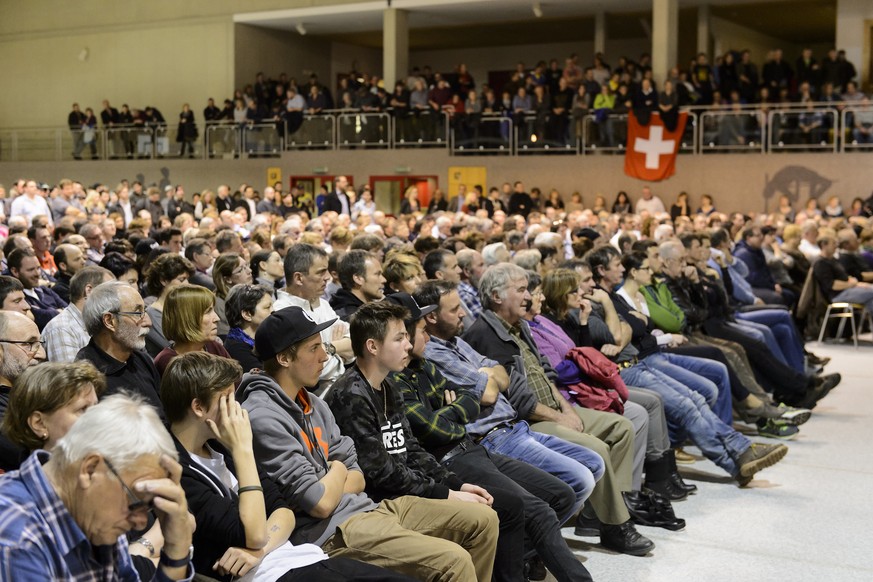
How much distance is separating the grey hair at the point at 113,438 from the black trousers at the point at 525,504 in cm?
219

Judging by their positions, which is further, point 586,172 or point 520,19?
point 520,19

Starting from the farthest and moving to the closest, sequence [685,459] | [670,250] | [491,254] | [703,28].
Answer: [703,28] < [491,254] < [670,250] < [685,459]

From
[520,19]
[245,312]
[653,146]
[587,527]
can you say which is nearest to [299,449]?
[245,312]

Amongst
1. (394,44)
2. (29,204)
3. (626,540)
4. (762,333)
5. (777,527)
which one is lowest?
(777,527)

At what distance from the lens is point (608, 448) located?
18.0 ft

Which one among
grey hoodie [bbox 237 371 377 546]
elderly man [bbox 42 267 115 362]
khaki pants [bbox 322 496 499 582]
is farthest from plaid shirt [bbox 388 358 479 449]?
elderly man [bbox 42 267 115 362]

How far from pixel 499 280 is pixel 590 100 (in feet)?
50.0

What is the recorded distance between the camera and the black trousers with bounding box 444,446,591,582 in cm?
427

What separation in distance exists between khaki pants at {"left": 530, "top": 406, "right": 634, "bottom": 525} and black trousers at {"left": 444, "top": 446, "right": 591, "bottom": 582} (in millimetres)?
536

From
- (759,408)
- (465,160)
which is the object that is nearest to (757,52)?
(465,160)

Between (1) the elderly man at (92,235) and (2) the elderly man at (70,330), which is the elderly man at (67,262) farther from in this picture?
(2) the elderly man at (70,330)

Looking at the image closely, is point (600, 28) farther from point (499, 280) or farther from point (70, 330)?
point (70, 330)

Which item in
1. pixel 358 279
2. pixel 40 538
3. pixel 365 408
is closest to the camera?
pixel 40 538

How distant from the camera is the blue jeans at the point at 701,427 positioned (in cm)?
651
